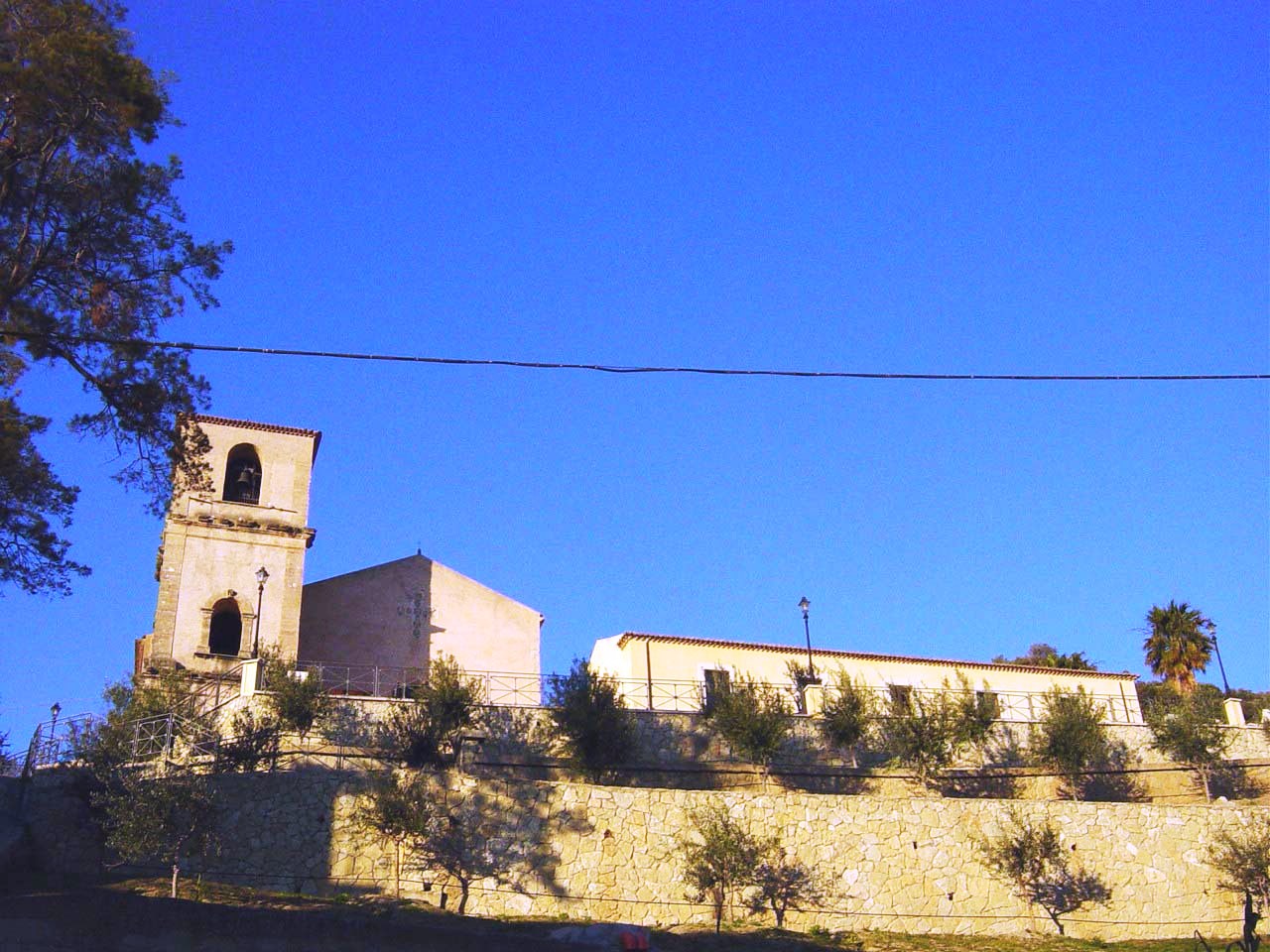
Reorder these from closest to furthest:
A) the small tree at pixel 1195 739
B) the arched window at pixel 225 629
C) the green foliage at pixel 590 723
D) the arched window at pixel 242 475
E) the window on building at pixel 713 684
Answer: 1. the green foliage at pixel 590 723
2. the window on building at pixel 713 684
3. the small tree at pixel 1195 739
4. the arched window at pixel 225 629
5. the arched window at pixel 242 475

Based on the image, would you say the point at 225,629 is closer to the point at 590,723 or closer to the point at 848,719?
the point at 590,723

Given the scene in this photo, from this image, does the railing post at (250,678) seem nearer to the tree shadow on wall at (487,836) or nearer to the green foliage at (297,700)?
the green foliage at (297,700)

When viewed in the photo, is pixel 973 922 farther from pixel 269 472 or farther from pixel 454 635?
Result: pixel 269 472

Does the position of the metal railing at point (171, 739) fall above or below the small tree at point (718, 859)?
above

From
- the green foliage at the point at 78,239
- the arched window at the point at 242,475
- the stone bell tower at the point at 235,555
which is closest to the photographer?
the green foliage at the point at 78,239

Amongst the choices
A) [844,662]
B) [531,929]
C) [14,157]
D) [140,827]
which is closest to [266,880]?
[140,827]

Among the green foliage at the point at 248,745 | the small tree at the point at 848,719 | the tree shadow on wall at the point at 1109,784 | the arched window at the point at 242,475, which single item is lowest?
the tree shadow on wall at the point at 1109,784

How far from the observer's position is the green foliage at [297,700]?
29641 millimetres

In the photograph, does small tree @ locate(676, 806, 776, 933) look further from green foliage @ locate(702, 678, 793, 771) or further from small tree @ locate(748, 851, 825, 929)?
green foliage @ locate(702, 678, 793, 771)

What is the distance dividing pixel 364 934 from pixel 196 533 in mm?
22869

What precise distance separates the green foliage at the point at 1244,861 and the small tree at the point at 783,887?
9321 mm

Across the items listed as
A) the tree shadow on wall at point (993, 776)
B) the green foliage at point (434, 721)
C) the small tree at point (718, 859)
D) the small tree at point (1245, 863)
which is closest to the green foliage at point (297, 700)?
the green foliage at point (434, 721)

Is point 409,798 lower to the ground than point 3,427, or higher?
lower

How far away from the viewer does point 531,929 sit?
23.5 metres
